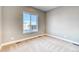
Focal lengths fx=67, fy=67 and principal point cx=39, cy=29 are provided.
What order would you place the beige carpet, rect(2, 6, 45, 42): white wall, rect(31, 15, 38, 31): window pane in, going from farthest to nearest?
rect(31, 15, 38, 31): window pane, rect(2, 6, 45, 42): white wall, the beige carpet

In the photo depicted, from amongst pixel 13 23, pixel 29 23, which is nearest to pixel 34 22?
pixel 29 23

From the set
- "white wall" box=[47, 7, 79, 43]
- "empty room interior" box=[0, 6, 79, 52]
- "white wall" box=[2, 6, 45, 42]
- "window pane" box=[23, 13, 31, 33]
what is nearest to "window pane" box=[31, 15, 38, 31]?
"empty room interior" box=[0, 6, 79, 52]

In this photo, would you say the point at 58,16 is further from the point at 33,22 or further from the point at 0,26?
the point at 0,26

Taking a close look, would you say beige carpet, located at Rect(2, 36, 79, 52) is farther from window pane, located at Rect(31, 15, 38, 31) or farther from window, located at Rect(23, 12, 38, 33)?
window pane, located at Rect(31, 15, 38, 31)

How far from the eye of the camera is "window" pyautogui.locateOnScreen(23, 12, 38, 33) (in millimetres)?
4453

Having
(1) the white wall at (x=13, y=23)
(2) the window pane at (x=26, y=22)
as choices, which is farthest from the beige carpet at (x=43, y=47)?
(2) the window pane at (x=26, y=22)

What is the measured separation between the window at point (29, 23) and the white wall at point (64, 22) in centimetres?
133

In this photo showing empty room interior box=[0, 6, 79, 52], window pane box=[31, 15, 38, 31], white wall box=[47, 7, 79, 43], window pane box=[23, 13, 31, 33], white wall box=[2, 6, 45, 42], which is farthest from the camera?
window pane box=[31, 15, 38, 31]

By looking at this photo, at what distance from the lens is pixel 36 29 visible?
5508mm

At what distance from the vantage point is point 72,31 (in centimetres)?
395

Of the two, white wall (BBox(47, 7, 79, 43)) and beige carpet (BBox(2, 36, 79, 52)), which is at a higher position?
white wall (BBox(47, 7, 79, 43))

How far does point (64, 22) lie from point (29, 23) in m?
2.42

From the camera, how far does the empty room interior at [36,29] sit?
310 cm

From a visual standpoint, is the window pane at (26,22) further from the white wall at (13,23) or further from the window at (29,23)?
the white wall at (13,23)
